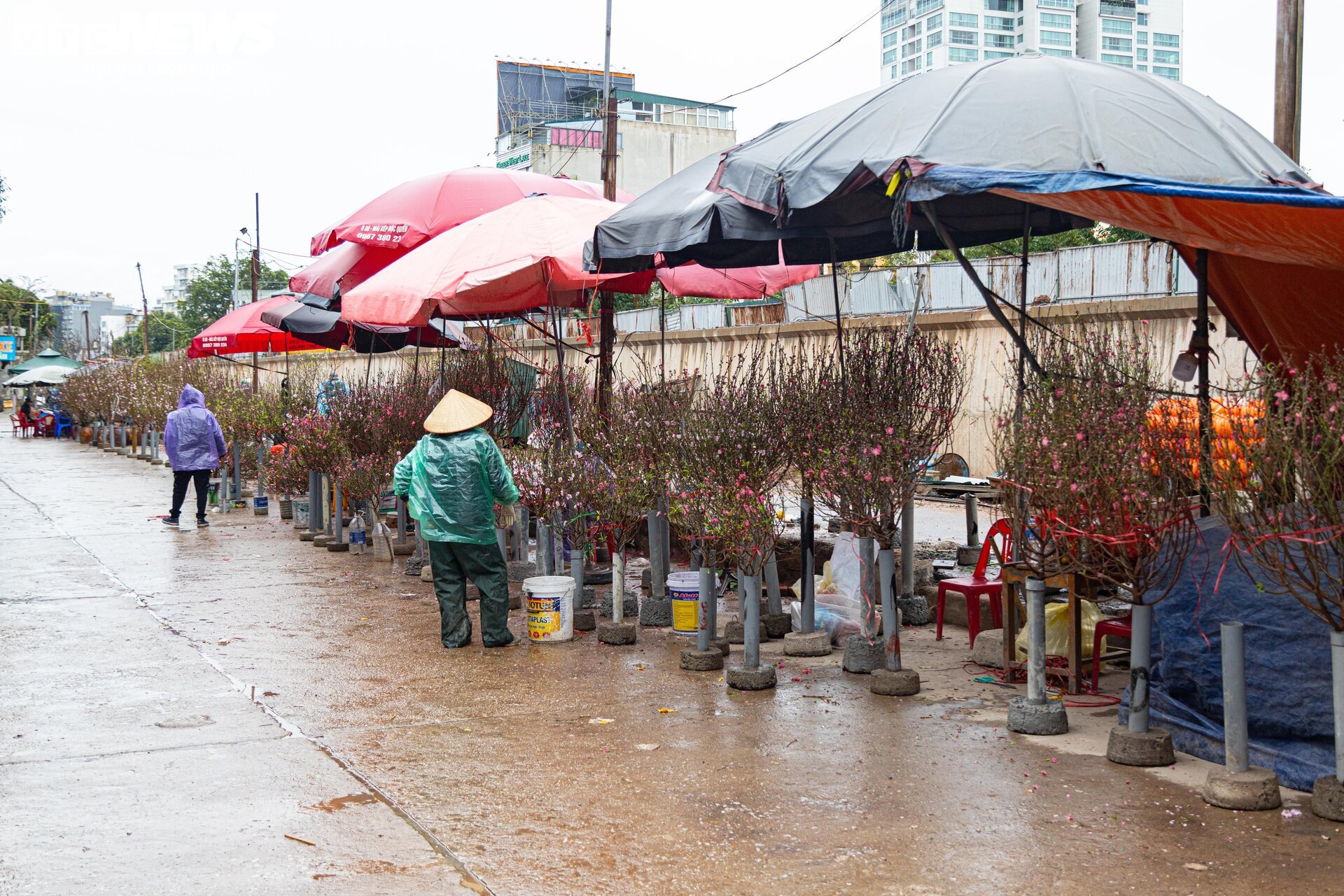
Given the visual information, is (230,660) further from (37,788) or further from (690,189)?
(690,189)

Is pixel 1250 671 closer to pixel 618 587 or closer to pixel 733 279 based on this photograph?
pixel 618 587

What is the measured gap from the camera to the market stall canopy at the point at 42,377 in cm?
4366

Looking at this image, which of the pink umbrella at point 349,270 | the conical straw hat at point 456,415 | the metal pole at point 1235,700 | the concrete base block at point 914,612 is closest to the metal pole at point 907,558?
the concrete base block at point 914,612

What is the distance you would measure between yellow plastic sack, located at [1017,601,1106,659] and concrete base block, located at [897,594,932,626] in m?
1.66

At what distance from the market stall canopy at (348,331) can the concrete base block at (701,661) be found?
895cm

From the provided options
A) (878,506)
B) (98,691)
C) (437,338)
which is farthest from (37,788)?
(437,338)

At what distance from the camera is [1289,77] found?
8.45m

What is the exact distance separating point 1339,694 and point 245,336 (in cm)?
1756

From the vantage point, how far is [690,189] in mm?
7801

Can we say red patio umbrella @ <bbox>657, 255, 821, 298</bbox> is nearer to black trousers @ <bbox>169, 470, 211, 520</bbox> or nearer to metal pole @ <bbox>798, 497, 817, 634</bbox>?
metal pole @ <bbox>798, 497, 817, 634</bbox>

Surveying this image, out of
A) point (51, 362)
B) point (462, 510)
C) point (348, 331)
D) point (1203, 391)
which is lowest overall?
point (462, 510)

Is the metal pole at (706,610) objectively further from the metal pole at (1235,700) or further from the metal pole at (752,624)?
the metal pole at (1235,700)

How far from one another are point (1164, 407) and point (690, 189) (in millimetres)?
3532

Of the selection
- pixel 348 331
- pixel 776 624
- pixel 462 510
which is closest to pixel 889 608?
pixel 776 624
